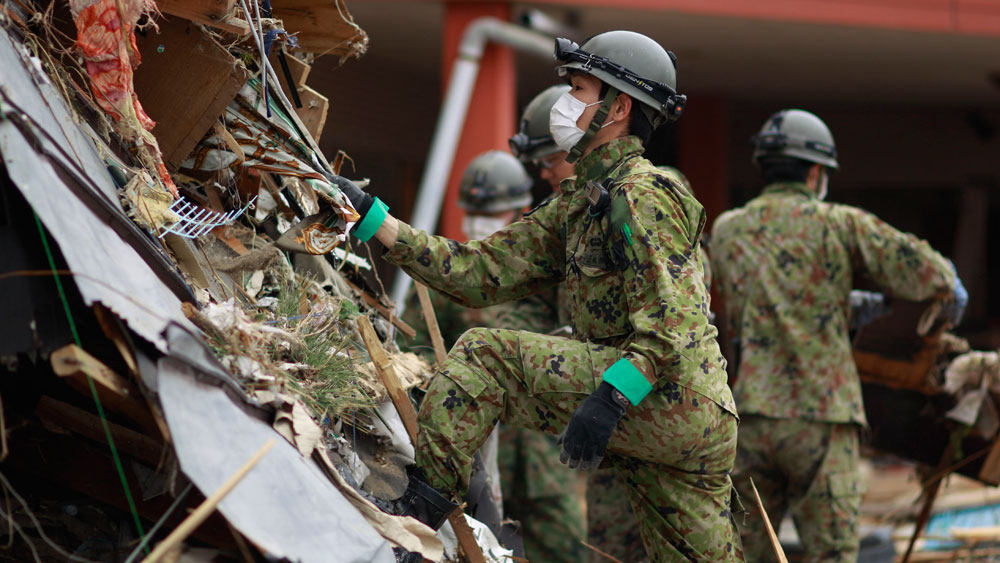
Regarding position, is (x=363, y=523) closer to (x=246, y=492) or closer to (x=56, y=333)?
(x=246, y=492)

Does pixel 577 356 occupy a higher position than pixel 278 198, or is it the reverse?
pixel 278 198

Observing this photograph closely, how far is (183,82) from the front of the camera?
3.39 m

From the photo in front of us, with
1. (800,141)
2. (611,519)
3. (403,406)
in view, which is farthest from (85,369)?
(800,141)

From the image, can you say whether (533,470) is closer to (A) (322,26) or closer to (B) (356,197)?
(B) (356,197)

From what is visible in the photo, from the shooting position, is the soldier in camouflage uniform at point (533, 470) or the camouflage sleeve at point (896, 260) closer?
the camouflage sleeve at point (896, 260)

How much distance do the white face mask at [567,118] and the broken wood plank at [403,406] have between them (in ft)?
2.85

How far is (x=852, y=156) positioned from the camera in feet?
51.6

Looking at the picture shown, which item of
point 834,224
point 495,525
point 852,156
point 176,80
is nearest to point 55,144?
point 176,80

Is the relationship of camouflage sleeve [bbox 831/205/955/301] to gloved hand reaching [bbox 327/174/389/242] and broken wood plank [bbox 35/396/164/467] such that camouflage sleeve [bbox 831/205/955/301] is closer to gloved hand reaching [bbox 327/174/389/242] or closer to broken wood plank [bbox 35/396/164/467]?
gloved hand reaching [bbox 327/174/389/242]

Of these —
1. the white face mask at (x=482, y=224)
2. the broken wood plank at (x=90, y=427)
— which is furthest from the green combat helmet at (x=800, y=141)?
the broken wood plank at (x=90, y=427)

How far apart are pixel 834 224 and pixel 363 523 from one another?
3.10 metres

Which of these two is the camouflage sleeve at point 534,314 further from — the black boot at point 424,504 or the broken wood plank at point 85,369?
the broken wood plank at point 85,369

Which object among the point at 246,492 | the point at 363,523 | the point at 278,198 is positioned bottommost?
the point at 363,523

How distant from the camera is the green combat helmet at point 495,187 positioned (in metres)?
5.70
